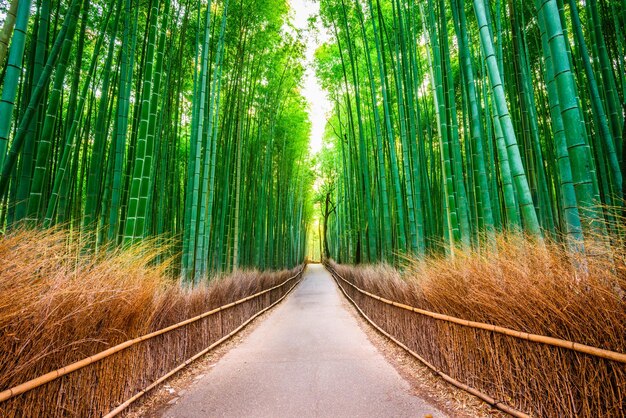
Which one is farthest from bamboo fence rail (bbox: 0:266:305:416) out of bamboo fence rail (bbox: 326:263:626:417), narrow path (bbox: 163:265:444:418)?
bamboo fence rail (bbox: 326:263:626:417)

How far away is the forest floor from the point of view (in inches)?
73.2

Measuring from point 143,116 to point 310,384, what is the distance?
273 centimetres

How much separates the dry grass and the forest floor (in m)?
0.23

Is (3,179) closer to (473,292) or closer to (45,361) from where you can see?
(45,361)

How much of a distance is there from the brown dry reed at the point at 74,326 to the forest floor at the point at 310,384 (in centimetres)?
26

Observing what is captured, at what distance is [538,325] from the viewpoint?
1496mm

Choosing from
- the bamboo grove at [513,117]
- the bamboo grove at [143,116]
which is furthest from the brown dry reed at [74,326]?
the bamboo grove at [513,117]

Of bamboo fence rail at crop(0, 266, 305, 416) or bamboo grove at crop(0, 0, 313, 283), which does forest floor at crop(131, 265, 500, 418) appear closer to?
bamboo fence rail at crop(0, 266, 305, 416)

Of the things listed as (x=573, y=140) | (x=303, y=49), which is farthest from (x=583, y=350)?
(x=303, y=49)

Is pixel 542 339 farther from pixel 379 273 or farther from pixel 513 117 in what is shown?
pixel 513 117

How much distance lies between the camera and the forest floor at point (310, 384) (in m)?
1.86

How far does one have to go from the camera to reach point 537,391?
57.3 inches

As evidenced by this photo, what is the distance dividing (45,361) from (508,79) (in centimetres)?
504

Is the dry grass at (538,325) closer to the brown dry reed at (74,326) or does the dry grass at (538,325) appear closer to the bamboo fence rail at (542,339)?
the bamboo fence rail at (542,339)
